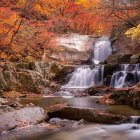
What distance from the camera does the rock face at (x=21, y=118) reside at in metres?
8.72

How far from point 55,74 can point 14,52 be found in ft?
10.6

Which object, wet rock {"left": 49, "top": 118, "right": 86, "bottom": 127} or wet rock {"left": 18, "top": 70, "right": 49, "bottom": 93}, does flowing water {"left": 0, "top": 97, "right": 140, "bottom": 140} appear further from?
wet rock {"left": 18, "top": 70, "right": 49, "bottom": 93}

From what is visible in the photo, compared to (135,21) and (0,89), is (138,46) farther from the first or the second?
(0,89)

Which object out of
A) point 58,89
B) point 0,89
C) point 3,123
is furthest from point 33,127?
point 58,89

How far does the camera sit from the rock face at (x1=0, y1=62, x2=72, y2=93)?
16.9 metres

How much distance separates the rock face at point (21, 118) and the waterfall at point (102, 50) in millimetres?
14970

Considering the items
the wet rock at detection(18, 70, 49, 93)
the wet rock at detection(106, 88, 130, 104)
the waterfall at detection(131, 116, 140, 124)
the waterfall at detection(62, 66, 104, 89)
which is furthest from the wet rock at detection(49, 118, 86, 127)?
the waterfall at detection(62, 66, 104, 89)

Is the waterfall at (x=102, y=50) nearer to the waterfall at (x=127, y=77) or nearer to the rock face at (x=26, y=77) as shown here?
the waterfall at (x=127, y=77)

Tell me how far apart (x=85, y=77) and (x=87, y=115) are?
398 inches

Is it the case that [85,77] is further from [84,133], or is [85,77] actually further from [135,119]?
[84,133]

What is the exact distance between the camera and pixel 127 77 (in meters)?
17.8

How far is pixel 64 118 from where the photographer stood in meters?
9.93

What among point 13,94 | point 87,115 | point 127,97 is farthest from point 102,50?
point 87,115

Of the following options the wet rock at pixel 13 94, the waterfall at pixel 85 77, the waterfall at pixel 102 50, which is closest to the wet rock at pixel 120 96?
the wet rock at pixel 13 94
